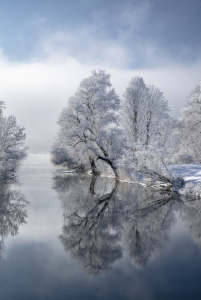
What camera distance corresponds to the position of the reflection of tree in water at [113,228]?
6871 mm

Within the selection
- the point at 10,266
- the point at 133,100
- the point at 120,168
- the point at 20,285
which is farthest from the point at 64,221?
the point at 133,100

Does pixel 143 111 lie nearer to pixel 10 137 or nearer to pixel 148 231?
pixel 10 137

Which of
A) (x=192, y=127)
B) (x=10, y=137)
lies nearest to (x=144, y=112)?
(x=192, y=127)

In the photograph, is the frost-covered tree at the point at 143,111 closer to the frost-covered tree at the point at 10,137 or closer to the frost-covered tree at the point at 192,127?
the frost-covered tree at the point at 192,127

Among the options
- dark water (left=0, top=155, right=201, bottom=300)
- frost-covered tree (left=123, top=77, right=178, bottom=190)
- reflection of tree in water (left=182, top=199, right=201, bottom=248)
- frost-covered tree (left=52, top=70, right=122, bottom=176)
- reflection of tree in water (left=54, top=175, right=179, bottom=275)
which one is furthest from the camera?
frost-covered tree (left=123, top=77, right=178, bottom=190)

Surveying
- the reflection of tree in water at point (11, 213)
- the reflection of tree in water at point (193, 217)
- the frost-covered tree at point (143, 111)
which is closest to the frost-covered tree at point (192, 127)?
the frost-covered tree at point (143, 111)

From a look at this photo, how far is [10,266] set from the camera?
619 centimetres

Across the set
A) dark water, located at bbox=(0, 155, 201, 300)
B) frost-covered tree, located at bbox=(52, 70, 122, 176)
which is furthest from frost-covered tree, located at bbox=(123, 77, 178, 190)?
dark water, located at bbox=(0, 155, 201, 300)

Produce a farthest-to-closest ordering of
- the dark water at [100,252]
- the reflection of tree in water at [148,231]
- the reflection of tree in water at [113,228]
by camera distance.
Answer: the reflection of tree in water at [148,231]
the reflection of tree in water at [113,228]
the dark water at [100,252]

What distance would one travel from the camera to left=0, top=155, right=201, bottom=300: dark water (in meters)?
5.22

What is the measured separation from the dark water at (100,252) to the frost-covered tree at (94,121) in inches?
569

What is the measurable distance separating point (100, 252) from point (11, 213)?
595cm

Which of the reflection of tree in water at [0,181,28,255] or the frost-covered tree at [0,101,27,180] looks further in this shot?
the frost-covered tree at [0,101,27,180]

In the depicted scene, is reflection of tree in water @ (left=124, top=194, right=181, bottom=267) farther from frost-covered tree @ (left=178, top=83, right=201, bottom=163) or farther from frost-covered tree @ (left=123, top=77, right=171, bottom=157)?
frost-covered tree @ (left=123, top=77, right=171, bottom=157)
